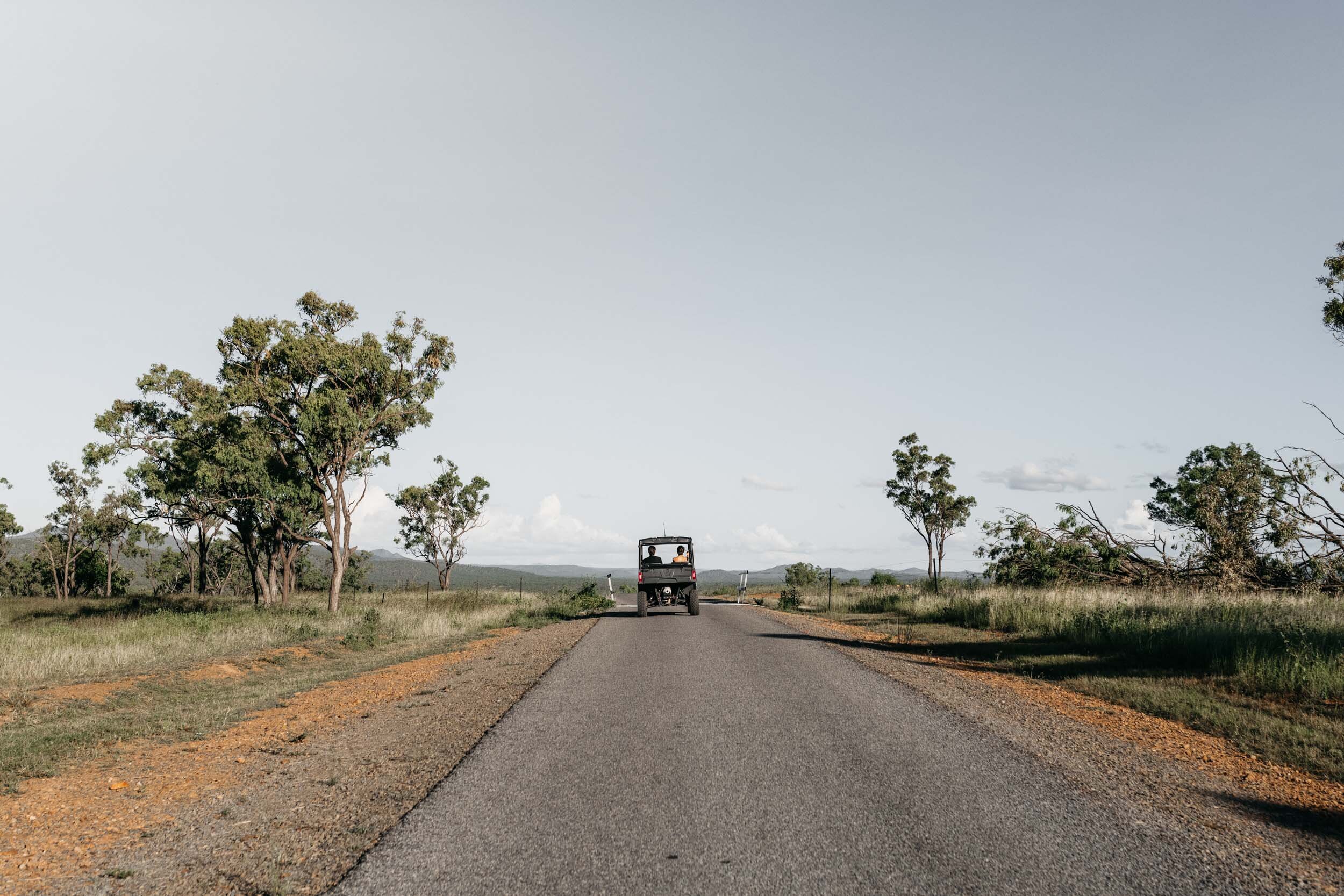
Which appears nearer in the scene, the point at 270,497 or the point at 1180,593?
the point at 1180,593

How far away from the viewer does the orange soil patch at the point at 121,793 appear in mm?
4746

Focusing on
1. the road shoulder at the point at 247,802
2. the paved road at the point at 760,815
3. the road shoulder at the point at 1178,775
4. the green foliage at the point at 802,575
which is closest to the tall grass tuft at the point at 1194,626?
the road shoulder at the point at 1178,775

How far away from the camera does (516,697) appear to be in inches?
381

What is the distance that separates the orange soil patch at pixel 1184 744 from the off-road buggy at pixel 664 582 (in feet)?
51.7

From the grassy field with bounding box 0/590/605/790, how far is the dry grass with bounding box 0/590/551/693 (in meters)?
0.05

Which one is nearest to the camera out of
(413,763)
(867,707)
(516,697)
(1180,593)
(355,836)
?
(355,836)

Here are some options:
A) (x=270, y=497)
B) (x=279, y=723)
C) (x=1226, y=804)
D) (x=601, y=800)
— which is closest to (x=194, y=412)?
(x=270, y=497)

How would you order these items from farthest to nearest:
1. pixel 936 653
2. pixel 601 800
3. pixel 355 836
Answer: pixel 936 653 → pixel 601 800 → pixel 355 836

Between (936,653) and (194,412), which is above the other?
(194,412)

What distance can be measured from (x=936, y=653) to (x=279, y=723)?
466 inches

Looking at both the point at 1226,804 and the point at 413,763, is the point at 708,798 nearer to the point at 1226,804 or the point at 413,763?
the point at 413,763

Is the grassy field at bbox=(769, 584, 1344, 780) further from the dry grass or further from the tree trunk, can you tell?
the tree trunk

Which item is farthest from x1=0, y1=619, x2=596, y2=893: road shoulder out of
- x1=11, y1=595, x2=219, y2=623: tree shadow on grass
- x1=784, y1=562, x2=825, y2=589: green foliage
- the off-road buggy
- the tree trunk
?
x1=784, y1=562, x2=825, y2=589: green foliage

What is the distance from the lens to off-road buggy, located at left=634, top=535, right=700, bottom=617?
26938 millimetres
